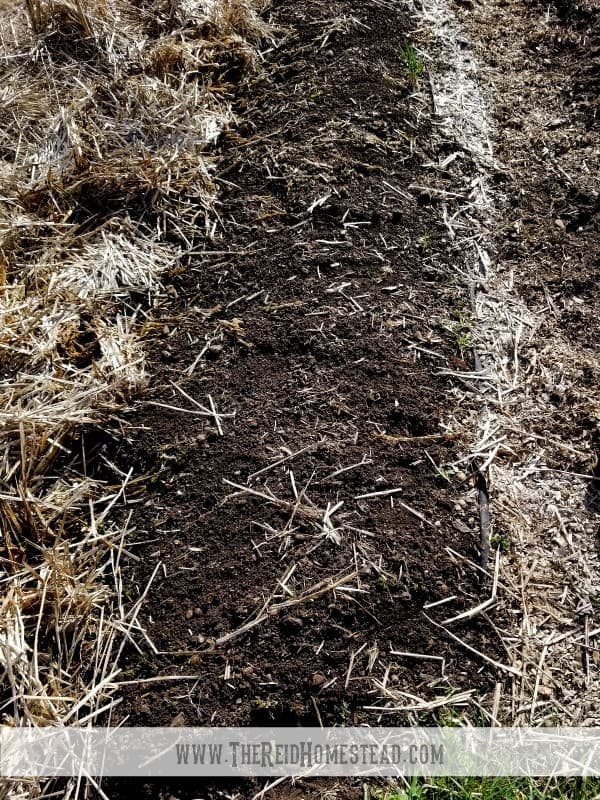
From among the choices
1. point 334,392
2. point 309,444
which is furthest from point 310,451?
point 334,392

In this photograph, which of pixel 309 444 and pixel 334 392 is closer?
pixel 309 444

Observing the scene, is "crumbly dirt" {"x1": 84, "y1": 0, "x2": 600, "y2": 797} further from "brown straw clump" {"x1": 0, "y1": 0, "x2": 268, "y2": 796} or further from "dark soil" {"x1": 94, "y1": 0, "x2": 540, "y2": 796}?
"brown straw clump" {"x1": 0, "y1": 0, "x2": 268, "y2": 796}

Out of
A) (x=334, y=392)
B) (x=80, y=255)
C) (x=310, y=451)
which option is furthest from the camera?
(x=80, y=255)

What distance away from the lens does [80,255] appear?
358 centimetres

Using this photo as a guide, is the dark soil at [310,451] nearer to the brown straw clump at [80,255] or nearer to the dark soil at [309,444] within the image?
the dark soil at [309,444]

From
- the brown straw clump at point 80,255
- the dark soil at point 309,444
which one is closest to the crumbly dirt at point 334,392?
the dark soil at point 309,444

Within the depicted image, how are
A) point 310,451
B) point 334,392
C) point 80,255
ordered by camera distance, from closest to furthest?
1. point 310,451
2. point 334,392
3. point 80,255

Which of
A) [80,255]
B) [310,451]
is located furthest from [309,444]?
[80,255]

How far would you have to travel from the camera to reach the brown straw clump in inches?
93.1

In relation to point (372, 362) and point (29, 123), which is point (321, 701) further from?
point (29, 123)

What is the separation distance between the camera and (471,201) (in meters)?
3.78

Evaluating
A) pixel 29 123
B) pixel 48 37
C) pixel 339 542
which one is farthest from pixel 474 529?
pixel 48 37

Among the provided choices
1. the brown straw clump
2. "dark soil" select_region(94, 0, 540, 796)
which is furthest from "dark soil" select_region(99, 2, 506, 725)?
the brown straw clump

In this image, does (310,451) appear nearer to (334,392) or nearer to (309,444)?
(309,444)
